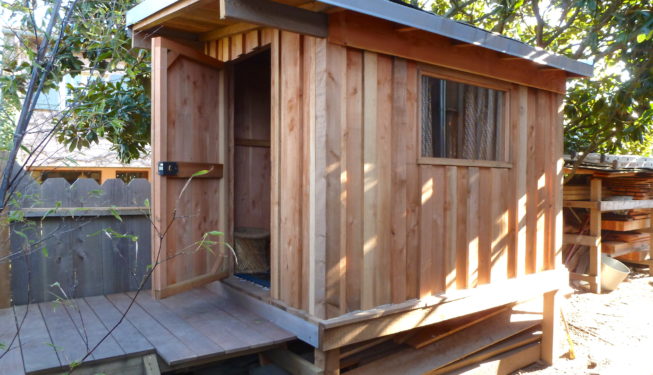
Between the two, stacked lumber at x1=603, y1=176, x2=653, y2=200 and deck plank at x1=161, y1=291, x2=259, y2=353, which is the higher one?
stacked lumber at x1=603, y1=176, x2=653, y2=200

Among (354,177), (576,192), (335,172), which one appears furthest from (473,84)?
(576,192)

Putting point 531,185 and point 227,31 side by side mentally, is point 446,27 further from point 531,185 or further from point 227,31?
point 531,185

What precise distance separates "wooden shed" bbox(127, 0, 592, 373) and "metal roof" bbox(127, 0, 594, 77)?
1 cm

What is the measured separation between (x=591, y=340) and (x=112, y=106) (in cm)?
574

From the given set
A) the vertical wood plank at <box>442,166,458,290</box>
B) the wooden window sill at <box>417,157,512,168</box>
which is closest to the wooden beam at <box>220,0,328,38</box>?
the wooden window sill at <box>417,157,512,168</box>

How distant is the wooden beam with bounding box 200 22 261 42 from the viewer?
12.0 ft

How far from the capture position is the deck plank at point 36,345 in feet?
8.62

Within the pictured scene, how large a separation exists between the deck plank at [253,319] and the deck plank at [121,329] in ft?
→ 2.31

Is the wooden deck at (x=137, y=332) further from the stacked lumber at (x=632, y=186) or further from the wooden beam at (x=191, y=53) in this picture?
the stacked lumber at (x=632, y=186)

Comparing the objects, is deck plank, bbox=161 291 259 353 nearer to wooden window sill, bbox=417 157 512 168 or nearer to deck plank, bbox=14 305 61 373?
deck plank, bbox=14 305 61 373

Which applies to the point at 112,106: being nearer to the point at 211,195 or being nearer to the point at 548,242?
the point at 211,195

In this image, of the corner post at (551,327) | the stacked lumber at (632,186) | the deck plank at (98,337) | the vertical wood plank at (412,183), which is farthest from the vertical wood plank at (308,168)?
the stacked lumber at (632,186)

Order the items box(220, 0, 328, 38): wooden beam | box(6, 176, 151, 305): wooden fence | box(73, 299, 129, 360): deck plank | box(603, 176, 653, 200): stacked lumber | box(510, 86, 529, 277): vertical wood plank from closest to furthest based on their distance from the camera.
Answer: box(220, 0, 328, 38): wooden beam → box(73, 299, 129, 360): deck plank → box(6, 176, 151, 305): wooden fence → box(510, 86, 529, 277): vertical wood plank → box(603, 176, 653, 200): stacked lumber

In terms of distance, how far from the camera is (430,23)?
128 inches
